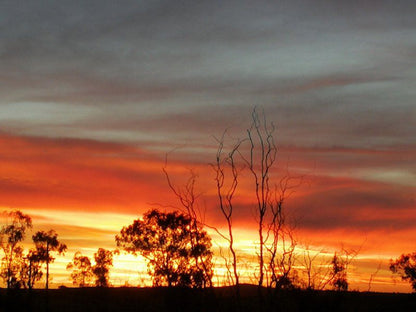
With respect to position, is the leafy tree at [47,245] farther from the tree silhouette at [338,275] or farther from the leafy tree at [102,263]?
the tree silhouette at [338,275]

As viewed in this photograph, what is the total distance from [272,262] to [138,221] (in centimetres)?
5502

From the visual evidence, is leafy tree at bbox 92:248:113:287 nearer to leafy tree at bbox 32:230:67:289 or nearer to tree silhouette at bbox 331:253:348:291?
leafy tree at bbox 32:230:67:289

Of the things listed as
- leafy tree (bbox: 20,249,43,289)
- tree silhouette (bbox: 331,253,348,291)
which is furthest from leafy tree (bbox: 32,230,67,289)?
tree silhouette (bbox: 331,253,348,291)

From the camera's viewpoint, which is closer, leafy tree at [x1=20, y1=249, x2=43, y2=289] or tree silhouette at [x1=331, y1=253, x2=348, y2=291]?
tree silhouette at [x1=331, y1=253, x2=348, y2=291]

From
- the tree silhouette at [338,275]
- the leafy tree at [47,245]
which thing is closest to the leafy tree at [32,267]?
the leafy tree at [47,245]

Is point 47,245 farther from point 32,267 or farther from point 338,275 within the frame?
point 338,275

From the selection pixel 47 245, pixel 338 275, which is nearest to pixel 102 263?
pixel 47 245

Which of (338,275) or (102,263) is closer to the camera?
(338,275)

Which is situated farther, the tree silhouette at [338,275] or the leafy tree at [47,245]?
the leafy tree at [47,245]

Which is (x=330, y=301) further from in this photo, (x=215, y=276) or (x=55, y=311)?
(x=55, y=311)

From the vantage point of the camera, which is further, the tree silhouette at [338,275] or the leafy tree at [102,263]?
the leafy tree at [102,263]

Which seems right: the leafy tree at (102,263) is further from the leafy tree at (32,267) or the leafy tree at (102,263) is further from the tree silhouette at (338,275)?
the tree silhouette at (338,275)

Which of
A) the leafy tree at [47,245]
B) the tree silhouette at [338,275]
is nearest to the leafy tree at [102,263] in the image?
the leafy tree at [47,245]

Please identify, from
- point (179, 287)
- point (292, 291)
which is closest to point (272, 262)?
point (292, 291)
